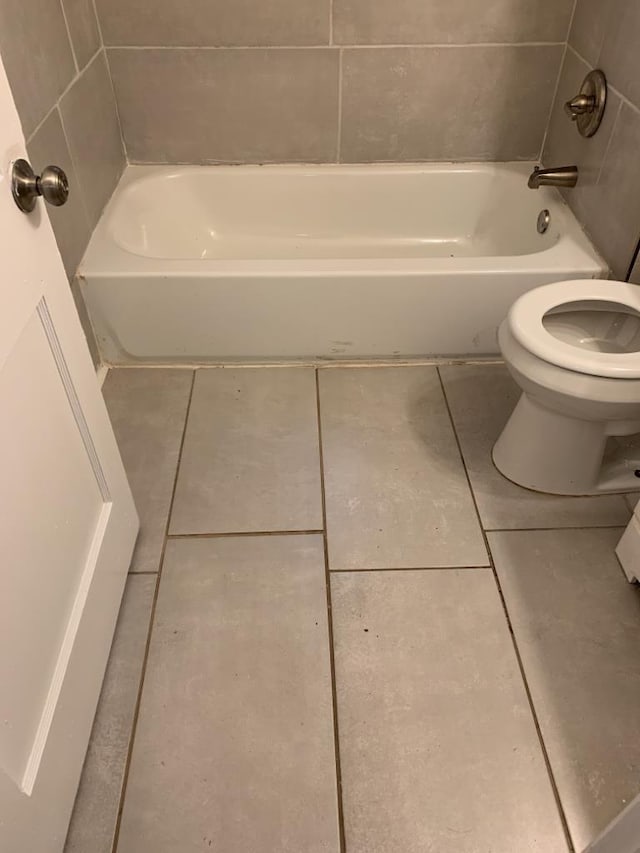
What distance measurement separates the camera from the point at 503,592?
1.39 m

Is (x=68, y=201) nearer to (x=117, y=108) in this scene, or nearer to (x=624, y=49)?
(x=117, y=108)

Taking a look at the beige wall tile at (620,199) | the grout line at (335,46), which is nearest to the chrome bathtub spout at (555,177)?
the beige wall tile at (620,199)

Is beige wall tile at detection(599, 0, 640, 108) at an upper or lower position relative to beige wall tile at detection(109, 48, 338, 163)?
upper

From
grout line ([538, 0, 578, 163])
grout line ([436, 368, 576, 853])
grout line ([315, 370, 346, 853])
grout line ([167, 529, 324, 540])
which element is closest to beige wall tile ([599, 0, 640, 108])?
grout line ([538, 0, 578, 163])

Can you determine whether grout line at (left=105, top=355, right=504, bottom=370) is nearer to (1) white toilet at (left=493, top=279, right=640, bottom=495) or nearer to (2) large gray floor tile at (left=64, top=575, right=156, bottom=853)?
(1) white toilet at (left=493, top=279, right=640, bottom=495)

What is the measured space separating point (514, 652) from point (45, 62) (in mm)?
1664

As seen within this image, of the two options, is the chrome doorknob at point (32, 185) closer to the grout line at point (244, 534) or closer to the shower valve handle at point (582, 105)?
the grout line at point (244, 534)

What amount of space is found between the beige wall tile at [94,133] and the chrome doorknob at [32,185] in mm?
945

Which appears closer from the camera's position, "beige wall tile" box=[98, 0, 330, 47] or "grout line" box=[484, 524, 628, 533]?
"grout line" box=[484, 524, 628, 533]

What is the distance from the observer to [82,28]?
1.78 metres

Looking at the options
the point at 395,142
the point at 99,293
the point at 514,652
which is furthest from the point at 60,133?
the point at 514,652

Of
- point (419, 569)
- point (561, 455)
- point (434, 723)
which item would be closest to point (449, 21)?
point (561, 455)

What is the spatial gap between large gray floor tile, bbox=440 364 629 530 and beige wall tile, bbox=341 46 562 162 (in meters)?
0.80

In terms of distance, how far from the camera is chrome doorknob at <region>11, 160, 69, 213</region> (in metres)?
0.82
